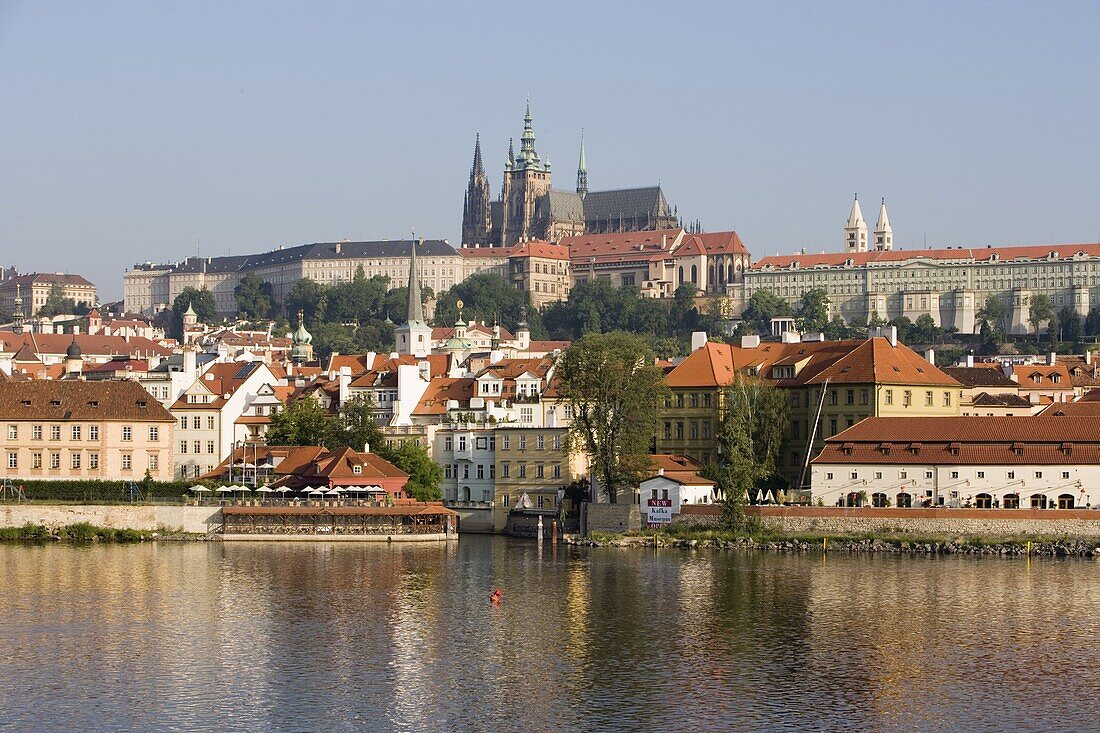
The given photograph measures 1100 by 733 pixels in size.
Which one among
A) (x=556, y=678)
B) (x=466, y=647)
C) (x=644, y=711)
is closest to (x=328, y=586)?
(x=466, y=647)

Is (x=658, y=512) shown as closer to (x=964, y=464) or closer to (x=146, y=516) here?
(x=964, y=464)

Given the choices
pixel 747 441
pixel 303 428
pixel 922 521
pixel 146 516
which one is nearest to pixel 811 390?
pixel 747 441

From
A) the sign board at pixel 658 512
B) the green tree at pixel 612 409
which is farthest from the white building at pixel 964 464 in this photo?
the green tree at pixel 612 409

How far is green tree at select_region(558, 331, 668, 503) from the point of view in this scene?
74.1 meters

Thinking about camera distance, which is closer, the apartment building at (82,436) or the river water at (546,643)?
the river water at (546,643)

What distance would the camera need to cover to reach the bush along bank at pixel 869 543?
6550 centimetres

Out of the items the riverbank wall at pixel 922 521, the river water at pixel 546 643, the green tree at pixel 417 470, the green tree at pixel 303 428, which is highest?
the green tree at pixel 303 428

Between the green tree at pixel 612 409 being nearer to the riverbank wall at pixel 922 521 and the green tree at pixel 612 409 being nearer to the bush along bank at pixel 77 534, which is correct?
the riverbank wall at pixel 922 521

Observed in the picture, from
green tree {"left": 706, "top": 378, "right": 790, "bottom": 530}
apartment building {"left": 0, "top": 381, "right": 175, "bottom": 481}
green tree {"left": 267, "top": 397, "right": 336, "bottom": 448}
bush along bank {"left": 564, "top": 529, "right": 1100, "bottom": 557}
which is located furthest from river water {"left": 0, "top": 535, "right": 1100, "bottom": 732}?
green tree {"left": 267, "top": 397, "right": 336, "bottom": 448}

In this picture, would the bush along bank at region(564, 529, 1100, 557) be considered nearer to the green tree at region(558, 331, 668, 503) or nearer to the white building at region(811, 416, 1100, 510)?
the green tree at region(558, 331, 668, 503)

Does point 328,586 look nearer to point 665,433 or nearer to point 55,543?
point 55,543

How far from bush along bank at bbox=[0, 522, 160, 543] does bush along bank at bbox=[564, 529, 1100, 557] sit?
17.7m

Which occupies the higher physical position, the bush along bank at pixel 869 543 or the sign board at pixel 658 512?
the sign board at pixel 658 512

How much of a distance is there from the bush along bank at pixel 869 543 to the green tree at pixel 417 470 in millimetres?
9047
